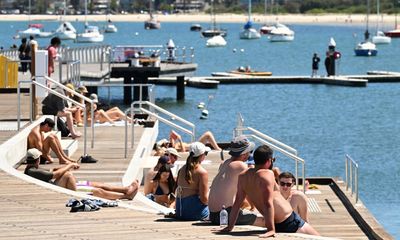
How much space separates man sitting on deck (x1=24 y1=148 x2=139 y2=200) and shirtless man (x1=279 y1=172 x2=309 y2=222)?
2.13 metres

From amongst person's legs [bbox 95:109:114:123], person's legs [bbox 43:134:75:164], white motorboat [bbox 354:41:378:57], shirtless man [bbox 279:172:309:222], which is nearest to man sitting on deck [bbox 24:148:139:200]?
shirtless man [bbox 279:172:309:222]

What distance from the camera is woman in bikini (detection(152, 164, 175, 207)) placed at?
2130 cm

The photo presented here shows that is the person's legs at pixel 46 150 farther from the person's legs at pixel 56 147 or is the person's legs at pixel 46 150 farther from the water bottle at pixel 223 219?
the water bottle at pixel 223 219

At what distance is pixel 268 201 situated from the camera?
15.2 m

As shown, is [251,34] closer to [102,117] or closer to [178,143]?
[102,117]

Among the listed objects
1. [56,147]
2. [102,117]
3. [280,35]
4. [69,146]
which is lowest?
[280,35]

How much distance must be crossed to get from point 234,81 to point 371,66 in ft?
121

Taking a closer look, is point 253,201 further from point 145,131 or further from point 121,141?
point 145,131

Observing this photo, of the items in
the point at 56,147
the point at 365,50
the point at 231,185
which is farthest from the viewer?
the point at 365,50

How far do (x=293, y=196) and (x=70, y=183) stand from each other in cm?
324

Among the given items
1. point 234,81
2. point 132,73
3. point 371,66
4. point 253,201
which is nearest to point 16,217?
point 253,201

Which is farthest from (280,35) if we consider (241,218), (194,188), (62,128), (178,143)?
(241,218)

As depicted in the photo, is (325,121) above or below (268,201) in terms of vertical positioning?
below

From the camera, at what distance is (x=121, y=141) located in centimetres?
2736
